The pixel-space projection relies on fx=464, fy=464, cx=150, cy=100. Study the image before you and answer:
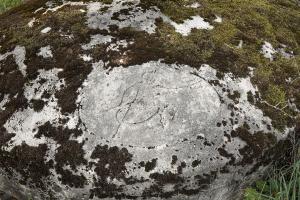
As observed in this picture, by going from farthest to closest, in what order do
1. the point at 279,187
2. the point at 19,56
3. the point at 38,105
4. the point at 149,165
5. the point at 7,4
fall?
the point at 7,4
the point at 19,56
the point at 279,187
the point at 38,105
the point at 149,165

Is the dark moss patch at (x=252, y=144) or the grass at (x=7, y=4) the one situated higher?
the dark moss patch at (x=252, y=144)

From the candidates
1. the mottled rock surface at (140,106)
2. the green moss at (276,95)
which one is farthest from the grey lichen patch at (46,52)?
the green moss at (276,95)

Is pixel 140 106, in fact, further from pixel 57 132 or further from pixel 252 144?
pixel 252 144

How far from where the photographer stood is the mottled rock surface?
10.4 feet

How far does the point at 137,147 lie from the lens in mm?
3162

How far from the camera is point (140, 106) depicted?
3227 mm

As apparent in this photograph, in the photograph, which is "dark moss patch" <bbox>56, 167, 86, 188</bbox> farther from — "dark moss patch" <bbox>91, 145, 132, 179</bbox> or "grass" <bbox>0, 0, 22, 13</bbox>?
"grass" <bbox>0, 0, 22, 13</bbox>

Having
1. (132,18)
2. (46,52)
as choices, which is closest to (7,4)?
(46,52)

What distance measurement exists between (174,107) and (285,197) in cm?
107

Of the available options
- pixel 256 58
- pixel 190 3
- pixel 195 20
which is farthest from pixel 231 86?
pixel 190 3

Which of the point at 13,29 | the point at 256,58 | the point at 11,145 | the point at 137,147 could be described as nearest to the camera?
the point at 137,147

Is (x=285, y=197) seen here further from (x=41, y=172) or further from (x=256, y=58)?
(x=41, y=172)

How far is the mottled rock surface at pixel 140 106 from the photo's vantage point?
10.4 feet

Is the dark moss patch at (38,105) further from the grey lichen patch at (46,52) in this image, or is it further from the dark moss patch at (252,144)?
the dark moss patch at (252,144)
